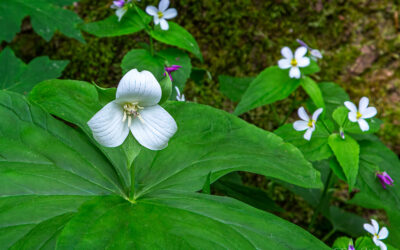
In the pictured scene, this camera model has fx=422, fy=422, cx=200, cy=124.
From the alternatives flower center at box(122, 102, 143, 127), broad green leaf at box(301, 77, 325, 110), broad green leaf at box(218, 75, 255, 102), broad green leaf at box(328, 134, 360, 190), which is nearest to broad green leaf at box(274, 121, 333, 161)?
broad green leaf at box(328, 134, 360, 190)

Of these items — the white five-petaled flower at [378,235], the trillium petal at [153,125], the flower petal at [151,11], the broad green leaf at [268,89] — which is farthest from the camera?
the flower petal at [151,11]

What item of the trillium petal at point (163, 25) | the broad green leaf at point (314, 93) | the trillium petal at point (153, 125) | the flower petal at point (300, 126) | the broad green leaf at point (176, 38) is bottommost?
the flower petal at point (300, 126)

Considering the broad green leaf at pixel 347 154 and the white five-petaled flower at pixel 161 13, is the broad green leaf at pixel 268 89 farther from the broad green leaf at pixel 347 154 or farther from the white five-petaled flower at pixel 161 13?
the white five-petaled flower at pixel 161 13

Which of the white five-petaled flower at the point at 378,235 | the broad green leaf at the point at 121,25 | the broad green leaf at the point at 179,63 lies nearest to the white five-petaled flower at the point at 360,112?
the white five-petaled flower at the point at 378,235

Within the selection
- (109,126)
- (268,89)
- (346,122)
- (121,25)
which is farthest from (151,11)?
(109,126)

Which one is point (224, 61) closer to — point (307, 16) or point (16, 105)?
point (307, 16)

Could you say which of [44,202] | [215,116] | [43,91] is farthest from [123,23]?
[44,202]

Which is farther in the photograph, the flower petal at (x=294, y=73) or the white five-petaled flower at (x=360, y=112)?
the flower petal at (x=294, y=73)
